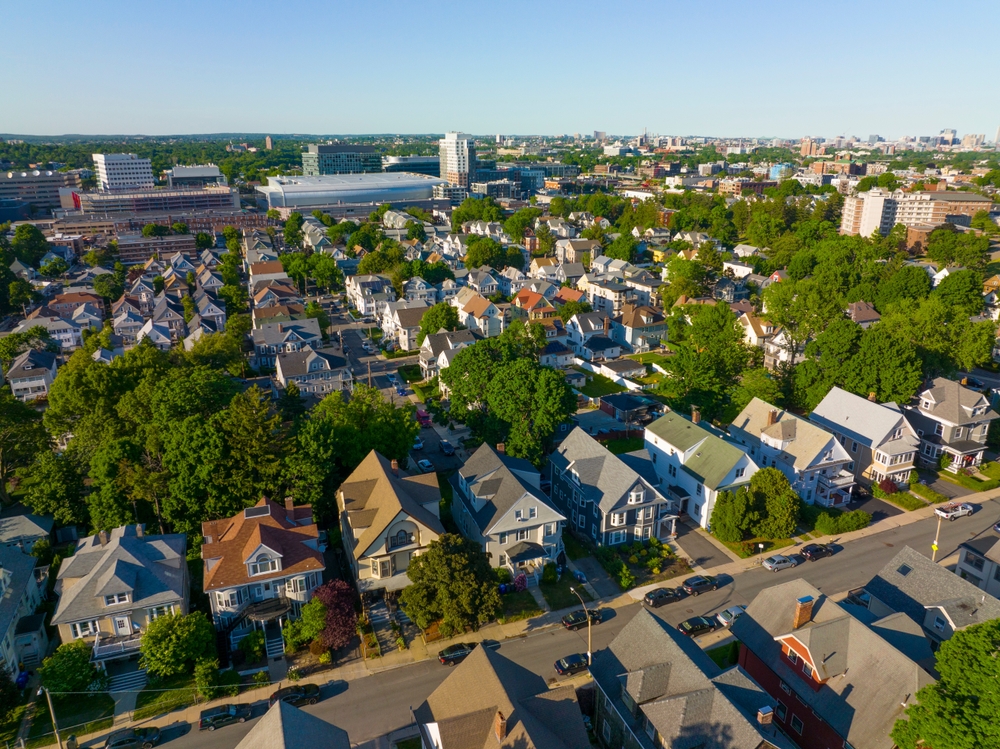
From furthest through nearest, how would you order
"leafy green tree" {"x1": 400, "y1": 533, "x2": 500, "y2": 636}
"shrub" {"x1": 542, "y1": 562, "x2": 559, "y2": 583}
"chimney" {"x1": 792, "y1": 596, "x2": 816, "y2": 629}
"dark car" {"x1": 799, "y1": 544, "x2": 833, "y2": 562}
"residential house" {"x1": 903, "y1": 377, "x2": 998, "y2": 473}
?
"residential house" {"x1": 903, "y1": 377, "x2": 998, "y2": 473} → "dark car" {"x1": 799, "y1": 544, "x2": 833, "y2": 562} → "shrub" {"x1": 542, "y1": 562, "x2": 559, "y2": 583} → "leafy green tree" {"x1": 400, "y1": 533, "x2": 500, "y2": 636} → "chimney" {"x1": 792, "y1": 596, "x2": 816, "y2": 629}

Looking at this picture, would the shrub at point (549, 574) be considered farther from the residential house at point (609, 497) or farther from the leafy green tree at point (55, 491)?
the leafy green tree at point (55, 491)

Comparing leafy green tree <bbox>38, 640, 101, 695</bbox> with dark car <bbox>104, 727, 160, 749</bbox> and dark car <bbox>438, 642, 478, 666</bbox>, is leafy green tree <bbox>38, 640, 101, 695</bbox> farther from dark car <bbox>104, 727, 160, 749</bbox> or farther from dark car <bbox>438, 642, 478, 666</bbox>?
dark car <bbox>438, 642, 478, 666</bbox>

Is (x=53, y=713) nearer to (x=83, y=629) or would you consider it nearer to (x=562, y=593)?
(x=83, y=629)

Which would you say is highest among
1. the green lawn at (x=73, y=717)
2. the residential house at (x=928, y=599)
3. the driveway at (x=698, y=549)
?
the residential house at (x=928, y=599)

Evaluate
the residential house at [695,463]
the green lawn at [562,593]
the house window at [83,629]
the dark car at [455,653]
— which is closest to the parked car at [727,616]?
the green lawn at [562,593]

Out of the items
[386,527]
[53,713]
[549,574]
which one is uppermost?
[386,527]

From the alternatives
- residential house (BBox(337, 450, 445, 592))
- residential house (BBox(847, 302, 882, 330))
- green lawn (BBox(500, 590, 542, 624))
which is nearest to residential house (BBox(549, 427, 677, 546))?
green lawn (BBox(500, 590, 542, 624))

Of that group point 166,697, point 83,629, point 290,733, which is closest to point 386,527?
point 166,697
